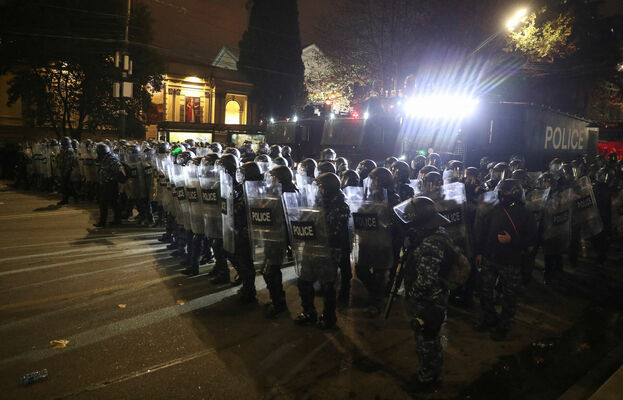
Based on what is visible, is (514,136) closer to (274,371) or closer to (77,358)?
(274,371)

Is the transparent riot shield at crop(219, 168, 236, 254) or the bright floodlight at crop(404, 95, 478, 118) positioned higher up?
the bright floodlight at crop(404, 95, 478, 118)

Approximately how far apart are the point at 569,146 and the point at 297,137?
36.8 ft

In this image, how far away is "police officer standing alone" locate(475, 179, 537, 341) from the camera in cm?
511

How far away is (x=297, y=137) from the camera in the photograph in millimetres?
17500

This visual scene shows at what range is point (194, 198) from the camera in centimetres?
675

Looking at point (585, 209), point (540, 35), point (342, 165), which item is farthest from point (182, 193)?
point (540, 35)

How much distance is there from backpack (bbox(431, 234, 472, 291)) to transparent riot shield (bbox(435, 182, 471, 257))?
163cm

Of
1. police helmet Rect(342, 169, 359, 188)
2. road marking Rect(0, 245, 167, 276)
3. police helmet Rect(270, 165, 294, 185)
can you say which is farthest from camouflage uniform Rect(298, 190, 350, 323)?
road marking Rect(0, 245, 167, 276)

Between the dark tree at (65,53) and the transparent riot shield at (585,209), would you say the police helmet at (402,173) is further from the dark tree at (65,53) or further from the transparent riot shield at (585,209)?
the dark tree at (65,53)

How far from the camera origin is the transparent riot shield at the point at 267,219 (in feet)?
17.2

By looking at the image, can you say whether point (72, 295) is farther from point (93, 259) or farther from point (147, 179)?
point (147, 179)

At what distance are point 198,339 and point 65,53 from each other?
26981 millimetres

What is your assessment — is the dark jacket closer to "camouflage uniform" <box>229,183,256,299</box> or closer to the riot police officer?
the riot police officer

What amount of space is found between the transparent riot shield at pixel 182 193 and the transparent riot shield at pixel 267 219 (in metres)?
2.03
